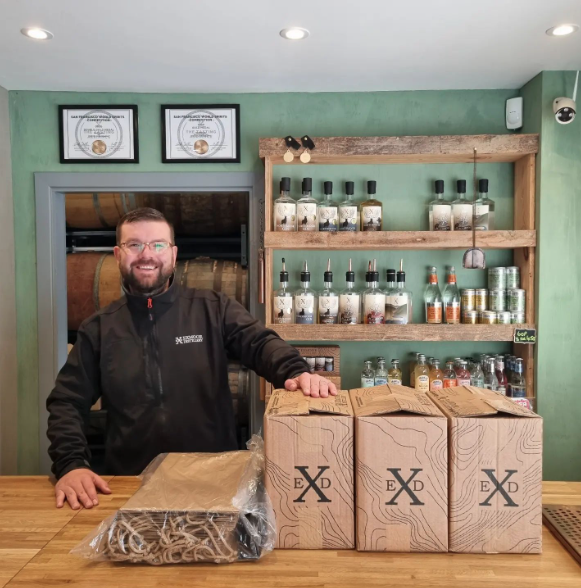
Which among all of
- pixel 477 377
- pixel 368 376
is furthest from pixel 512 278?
pixel 368 376

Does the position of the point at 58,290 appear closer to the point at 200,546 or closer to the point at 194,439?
the point at 194,439

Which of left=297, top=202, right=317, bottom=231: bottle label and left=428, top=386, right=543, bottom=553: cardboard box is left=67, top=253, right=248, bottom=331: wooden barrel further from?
left=428, top=386, right=543, bottom=553: cardboard box

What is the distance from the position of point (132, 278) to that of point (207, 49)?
1.13 meters

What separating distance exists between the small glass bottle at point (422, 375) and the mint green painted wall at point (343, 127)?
0.47 feet

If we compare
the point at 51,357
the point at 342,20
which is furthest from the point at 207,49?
the point at 51,357

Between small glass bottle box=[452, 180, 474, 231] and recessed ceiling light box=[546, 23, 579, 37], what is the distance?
0.75 metres

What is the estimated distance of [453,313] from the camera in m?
2.77

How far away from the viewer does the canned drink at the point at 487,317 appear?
2715 mm

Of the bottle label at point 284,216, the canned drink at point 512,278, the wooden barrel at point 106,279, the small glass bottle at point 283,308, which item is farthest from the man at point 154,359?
the canned drink at point 512,278

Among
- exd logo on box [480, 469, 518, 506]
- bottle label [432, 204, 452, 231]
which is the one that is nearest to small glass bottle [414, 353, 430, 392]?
bottle label [432, 204, 452, 231]

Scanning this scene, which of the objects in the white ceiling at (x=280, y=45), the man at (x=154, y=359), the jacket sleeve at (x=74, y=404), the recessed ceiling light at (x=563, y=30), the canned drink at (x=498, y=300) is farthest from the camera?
the canned drink at (x=498, y=300)

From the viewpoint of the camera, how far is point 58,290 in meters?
3.04

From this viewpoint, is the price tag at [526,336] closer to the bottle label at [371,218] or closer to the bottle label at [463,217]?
the bottle label at [463,217]

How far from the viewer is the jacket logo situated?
73.5 inches
